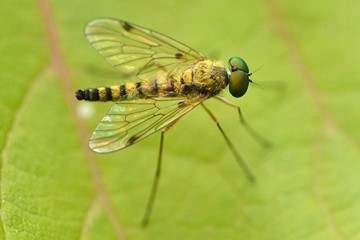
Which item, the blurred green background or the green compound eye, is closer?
the blurred green background

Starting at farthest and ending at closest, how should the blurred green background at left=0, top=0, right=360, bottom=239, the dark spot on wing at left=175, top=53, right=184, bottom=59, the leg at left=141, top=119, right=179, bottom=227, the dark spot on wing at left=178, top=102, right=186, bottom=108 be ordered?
the dark spot on wing at left=175, top=53, right=184, bottom=59 < the dark spot on wing at left=178, top=102, right=186, bottom=108 < the leg at left=141, top=119, right=179, bottom=227 < the blurred green background at left=0, top=0, right=360, bottom=239

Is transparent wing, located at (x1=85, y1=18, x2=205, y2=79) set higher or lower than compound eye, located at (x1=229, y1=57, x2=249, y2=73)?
higher

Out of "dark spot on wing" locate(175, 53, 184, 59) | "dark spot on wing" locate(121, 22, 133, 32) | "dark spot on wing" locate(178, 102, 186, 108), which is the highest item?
"dark spot on wing" locate(121, 22, 133, 32)

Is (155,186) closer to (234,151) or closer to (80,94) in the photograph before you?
(234,151)

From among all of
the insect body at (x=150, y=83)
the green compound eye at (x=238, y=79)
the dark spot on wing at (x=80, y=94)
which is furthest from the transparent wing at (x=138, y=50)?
the dark spot on wing at (x=80, y=94)

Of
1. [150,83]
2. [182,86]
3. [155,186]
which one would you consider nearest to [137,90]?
[150,83]

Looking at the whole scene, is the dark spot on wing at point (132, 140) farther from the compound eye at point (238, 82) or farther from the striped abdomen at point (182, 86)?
the compound eye at point (238, 82)

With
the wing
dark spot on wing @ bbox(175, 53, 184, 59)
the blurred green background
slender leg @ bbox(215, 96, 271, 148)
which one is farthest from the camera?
dark spot on wing @ bbox(175, 53, 184, 59)

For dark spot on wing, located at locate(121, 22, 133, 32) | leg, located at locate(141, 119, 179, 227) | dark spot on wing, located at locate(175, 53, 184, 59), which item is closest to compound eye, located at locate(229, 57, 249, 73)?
dark spot on wing, located at locate(175, 53, 184, 59)

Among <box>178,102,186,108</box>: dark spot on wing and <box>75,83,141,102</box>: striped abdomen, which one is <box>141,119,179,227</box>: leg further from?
<box>75,83,141,102</box>: striped abdomen

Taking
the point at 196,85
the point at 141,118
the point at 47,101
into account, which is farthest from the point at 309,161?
the point at 47,101
